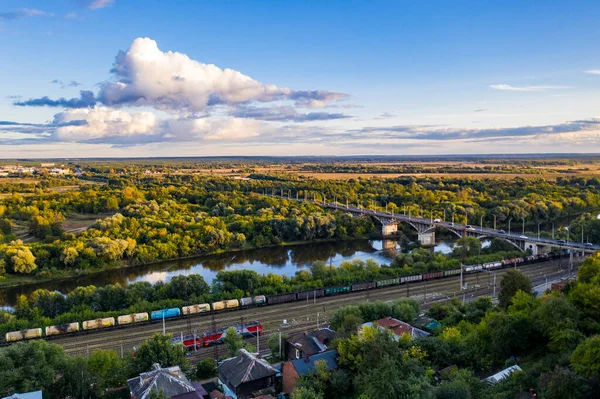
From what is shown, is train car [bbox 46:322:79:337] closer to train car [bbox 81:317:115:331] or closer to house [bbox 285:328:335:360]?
train car [bbox 81:317:115:331]

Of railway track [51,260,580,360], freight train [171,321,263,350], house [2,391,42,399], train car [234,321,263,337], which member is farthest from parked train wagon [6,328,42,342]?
train car [234,321,263,337]

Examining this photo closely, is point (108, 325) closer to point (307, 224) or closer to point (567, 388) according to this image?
point (567, 388)

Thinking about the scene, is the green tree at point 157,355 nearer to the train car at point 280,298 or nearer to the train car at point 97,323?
the train car at point 97,323

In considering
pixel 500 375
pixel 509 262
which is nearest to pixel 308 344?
pixel 500 375

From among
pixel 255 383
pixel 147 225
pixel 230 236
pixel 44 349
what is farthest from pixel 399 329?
pixel 147 225

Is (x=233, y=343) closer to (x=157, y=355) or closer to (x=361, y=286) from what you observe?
(x=157, y=355)

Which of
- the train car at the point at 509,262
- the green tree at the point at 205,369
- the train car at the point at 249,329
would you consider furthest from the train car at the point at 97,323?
the train car at the point at 509,262

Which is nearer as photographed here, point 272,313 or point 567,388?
point 567,388
